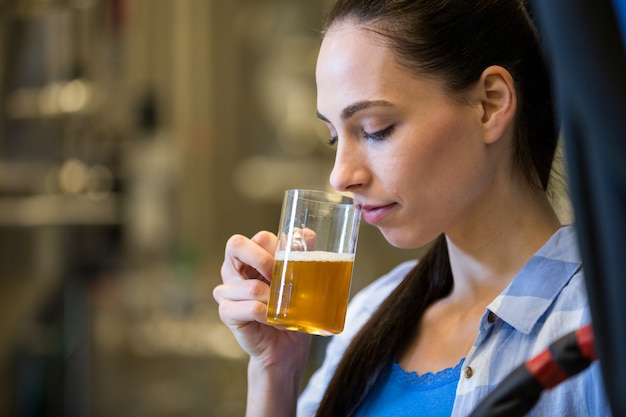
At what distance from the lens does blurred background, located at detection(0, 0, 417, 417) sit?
3.33 metres

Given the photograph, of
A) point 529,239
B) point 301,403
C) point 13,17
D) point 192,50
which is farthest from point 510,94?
point 192,50

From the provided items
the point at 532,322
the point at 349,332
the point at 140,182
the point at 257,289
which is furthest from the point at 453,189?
the point at 140,182

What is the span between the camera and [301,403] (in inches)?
57.7

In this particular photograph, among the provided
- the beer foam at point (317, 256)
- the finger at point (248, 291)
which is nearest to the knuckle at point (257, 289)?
the finger at point (248, 291)

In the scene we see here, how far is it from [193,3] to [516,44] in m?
3.36

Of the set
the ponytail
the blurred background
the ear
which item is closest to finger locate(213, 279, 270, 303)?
the ponytail

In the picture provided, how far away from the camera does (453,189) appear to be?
1.11 m

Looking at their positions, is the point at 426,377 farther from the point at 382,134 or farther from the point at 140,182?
the point at 140,182

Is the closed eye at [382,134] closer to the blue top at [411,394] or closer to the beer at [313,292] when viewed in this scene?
the beer at [313,292]

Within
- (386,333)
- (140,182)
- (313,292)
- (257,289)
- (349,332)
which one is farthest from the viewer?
(140,182)

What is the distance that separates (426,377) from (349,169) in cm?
32

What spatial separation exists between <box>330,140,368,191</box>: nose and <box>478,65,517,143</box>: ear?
0.56ft

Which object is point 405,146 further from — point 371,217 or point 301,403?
point 301,403

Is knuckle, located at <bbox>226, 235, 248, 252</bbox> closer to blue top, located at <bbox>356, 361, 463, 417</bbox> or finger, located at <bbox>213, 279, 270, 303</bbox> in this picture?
finger, located at <bbox>213, 279, 270, 303</bbox>
